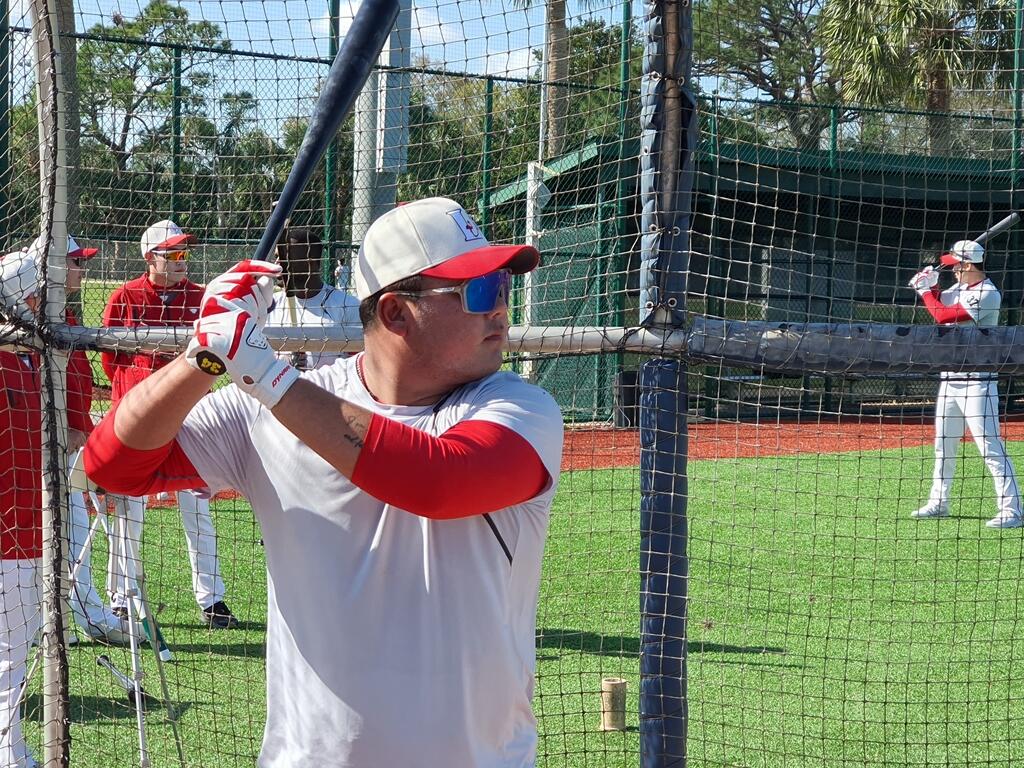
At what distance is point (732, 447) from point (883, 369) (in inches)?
431

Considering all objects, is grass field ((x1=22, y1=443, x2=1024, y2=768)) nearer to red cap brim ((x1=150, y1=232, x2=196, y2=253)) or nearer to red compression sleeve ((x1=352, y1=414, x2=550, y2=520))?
red cap brim ((x1=150, y1=232, x2=196, y2=253))

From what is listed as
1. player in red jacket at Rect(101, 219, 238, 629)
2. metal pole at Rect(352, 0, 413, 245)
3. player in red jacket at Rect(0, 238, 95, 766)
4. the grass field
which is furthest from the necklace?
player in red jacket at Rect(101, 219, 238, 629)

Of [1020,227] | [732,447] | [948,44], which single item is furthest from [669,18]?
[1020,227]

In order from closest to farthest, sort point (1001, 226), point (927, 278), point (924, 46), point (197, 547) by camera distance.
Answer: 1. point (197, 547)
2. point (924, 46)
3. point (927, 278)
4. point (1001, 226)

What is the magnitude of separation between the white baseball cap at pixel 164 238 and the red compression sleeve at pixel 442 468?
10.7 feet

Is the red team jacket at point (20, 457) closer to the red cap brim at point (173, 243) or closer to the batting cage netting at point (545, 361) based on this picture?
the batting cage netting at point (545, 361)

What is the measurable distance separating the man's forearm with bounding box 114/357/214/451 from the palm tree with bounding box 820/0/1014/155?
2.97m

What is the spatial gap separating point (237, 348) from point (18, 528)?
235 cm

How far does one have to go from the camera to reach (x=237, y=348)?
1.88 metres

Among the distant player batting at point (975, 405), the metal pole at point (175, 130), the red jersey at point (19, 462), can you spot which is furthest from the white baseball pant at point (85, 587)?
the distant player batting at point (975, 405)

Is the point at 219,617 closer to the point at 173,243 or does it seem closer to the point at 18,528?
the point at 173,243

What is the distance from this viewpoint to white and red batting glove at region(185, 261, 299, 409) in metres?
1.88

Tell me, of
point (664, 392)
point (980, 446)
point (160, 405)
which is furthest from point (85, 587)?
point (980, 446)

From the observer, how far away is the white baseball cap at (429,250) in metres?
2.11
